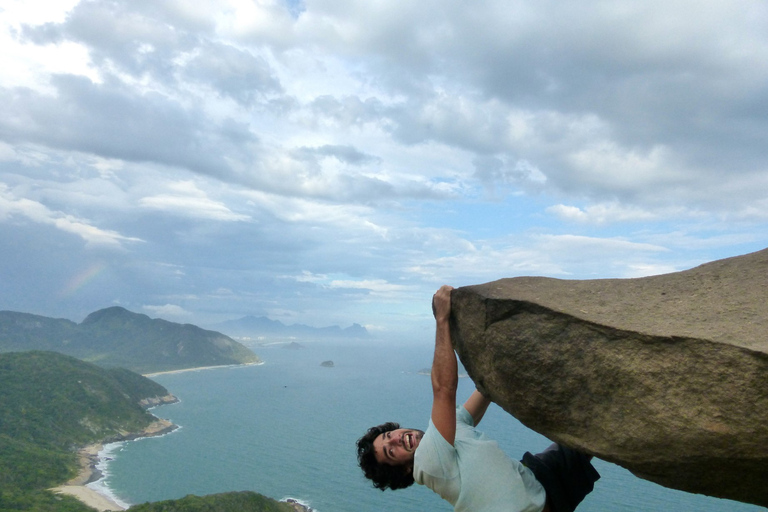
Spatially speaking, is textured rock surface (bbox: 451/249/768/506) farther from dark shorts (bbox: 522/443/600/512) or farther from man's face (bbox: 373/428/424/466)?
man's face (bbox: 373/428/424/466)

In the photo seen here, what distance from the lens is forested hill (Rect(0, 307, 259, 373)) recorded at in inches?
6531

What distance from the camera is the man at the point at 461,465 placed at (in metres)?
3.37

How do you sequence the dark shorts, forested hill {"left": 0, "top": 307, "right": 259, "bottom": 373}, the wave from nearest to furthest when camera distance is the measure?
the dark shorts < the wave < forested hill {"left": 0, "top": 307, "right": 259, "bottom": 373}

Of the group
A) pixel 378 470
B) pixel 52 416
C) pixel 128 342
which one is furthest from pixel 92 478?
pixel 128 342

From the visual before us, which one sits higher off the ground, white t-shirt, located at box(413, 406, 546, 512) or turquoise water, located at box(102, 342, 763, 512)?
white t-shirt, located at box(413, 406, 546, 512)

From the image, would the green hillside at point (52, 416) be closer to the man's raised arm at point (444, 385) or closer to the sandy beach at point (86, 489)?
the sandy beach at point (86, 489)

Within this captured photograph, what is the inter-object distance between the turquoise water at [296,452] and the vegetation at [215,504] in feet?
41.6

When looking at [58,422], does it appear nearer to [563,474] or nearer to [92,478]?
[92,478]

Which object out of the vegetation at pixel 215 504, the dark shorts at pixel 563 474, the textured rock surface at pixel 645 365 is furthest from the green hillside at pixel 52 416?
the textured rock surface at pixel 645 365

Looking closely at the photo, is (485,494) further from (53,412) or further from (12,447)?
(53,412)

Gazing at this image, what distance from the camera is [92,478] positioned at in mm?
58938

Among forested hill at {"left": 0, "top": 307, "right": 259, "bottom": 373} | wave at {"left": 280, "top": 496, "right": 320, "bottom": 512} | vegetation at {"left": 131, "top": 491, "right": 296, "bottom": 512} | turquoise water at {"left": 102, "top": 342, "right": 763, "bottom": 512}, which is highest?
forested hill at {"left": 0, "top": 307, "right": 259, "bottom": 373}

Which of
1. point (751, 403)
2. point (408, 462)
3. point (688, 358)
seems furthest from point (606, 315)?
point (408, 462)

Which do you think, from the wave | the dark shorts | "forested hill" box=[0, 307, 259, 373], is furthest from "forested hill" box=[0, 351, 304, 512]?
"forested hill" box=[0, 307, 259, 373]
